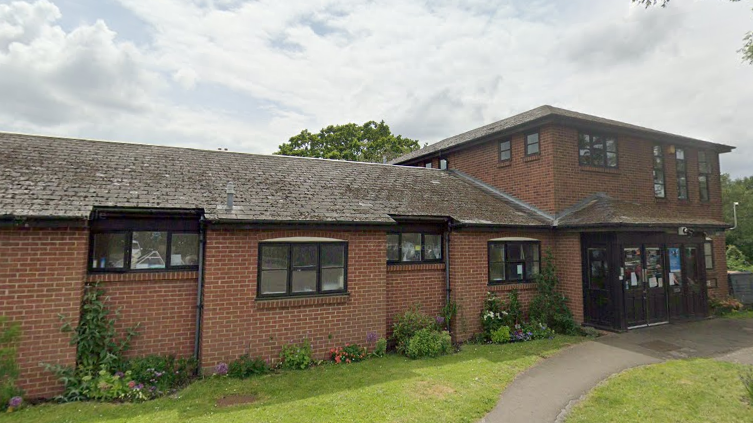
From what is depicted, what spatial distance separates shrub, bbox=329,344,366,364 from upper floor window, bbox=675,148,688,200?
13740 millimetres

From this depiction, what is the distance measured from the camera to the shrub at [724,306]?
1266 cm

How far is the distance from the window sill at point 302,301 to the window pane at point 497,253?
4349 millimetres

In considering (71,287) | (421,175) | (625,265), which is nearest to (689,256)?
(625,265)

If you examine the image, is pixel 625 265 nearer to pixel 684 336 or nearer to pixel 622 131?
pixel 684 336

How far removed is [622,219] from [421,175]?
628 centimetres

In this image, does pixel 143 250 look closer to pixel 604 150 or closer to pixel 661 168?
pixel 604 150

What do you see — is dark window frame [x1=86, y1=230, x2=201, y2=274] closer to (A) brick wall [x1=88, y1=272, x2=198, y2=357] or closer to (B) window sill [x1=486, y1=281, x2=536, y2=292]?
(A) brick wall [x1=88, y1=272, x2=198, y2=357]

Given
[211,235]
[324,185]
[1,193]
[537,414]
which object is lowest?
[537,414]

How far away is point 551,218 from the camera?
11.3 m

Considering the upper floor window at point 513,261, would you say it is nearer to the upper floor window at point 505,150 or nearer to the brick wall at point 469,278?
the brick wall at point 469,278

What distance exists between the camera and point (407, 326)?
8.74 m

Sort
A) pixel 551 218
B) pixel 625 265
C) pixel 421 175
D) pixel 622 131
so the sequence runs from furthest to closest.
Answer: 1. pixel 421 175
2. pixel 622 131
3. pixel 551 218
4. pixel 625 265

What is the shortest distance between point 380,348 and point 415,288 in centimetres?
182

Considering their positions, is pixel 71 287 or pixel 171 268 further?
pixel 171 268
